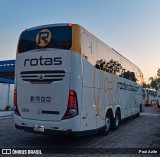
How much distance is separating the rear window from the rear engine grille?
2.66ft

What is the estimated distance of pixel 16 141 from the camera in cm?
815

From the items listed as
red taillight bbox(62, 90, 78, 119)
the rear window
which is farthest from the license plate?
the rear window

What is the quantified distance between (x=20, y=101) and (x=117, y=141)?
150 inches

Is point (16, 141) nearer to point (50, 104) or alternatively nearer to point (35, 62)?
point (50, 104)

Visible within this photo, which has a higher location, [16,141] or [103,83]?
[103,83]

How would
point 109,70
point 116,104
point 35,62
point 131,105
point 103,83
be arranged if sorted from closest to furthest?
point 35,62, point 103,83, point 109,70, point 116,104, point 131,105

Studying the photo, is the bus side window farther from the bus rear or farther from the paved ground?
the paved ground

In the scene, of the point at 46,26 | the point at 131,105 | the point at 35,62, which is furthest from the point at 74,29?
the point at 131,105

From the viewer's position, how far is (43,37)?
7617 millimetres

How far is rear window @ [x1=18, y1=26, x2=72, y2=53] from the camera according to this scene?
728 centimetres

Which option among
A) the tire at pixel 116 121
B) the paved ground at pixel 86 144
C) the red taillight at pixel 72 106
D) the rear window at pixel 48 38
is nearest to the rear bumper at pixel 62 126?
the red taillight at pixel 72 106

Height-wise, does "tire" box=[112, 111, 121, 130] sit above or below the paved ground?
above

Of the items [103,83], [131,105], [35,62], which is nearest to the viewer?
[35,62]

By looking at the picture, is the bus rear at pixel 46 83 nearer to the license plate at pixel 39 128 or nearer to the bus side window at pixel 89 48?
the license plate at pixel 39 128
